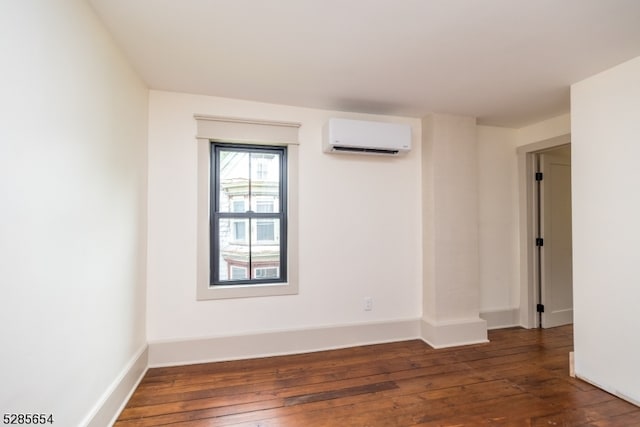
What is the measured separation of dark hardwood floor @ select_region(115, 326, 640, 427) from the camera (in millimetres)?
1881

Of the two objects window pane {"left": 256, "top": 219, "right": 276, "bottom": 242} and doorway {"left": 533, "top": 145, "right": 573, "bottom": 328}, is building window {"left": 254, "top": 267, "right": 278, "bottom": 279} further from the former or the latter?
doorway {"left": 533, "top": 145, "right": 573, "bottom": 328}

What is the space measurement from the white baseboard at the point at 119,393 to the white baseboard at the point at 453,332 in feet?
8.68

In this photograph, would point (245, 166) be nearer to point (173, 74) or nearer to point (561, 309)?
point (173, 74)

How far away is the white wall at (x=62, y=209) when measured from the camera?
1.05 metres

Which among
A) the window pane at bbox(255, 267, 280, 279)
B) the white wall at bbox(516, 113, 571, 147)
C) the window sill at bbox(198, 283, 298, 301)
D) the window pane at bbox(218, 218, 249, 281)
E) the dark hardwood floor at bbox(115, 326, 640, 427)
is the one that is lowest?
the dark hardwood floor at bbox(115, 326, 640, 427)

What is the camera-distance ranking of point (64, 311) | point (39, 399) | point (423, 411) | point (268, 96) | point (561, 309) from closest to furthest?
point (39, 399) < point (64, 311) < point (423, 411) < point (268, 96) < point (561, 309)

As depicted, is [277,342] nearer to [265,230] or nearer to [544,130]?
[265,230]

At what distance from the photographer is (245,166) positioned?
9.51ft

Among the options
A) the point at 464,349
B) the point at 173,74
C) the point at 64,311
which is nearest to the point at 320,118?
the point at 173,74

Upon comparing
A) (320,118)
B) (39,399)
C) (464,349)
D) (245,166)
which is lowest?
(464,349)

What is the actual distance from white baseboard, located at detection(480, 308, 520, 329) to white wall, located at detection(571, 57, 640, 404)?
1.10m

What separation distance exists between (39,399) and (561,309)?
4830 millimetres

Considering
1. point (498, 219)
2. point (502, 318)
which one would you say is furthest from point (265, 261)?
point (502, 318)

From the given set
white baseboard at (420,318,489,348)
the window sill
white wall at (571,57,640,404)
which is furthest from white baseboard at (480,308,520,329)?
the window sill
